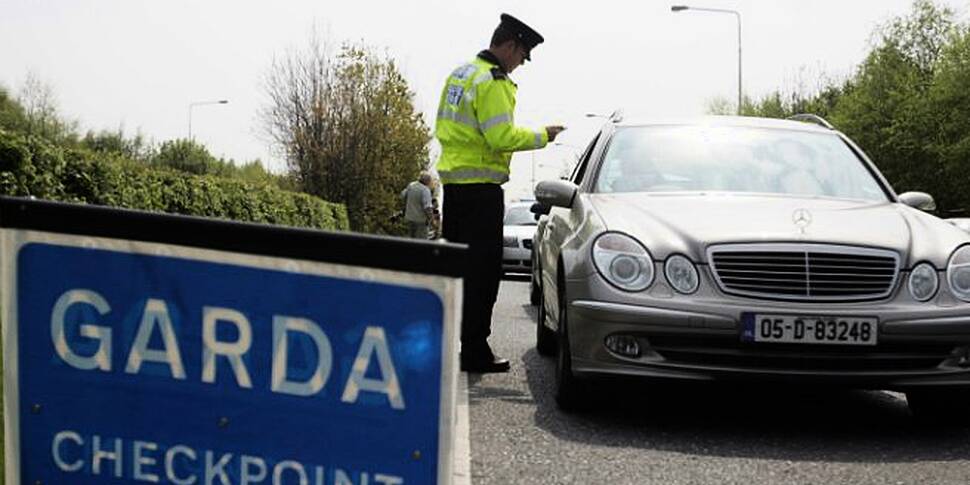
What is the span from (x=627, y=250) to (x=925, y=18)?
201ft

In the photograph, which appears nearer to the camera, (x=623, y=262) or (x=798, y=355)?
(x=798, y=355)

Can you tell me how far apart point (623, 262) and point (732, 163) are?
1.46 m

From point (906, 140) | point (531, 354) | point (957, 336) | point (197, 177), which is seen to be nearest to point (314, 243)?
point (957, 336)

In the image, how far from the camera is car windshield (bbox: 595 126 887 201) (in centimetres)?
669

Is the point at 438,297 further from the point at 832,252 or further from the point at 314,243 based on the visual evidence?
the point at 832,252

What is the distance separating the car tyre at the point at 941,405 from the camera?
19.0 ft

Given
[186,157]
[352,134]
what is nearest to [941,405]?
[352,134]

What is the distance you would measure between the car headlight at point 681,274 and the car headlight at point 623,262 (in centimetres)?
8

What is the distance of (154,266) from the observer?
1.80m

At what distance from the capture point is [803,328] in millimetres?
5430

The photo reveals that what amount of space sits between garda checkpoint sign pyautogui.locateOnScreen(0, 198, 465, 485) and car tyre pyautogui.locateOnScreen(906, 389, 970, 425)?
173 inches

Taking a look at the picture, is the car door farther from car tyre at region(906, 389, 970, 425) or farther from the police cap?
car tyre at region(906, 389, 970, 425)

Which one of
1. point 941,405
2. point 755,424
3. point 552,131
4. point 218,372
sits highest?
point 552,131

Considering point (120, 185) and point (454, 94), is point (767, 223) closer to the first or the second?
point (454, 94)
